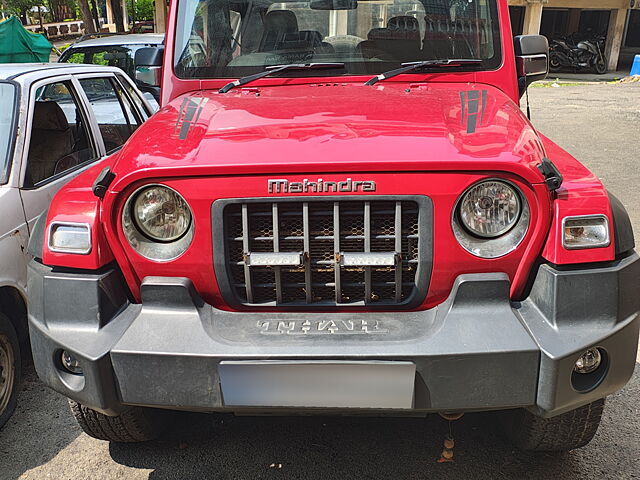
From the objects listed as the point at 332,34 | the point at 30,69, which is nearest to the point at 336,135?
the point at 332,34

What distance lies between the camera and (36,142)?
405cm

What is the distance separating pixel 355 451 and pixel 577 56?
25.8 m

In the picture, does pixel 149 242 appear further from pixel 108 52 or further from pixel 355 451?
pixel 108 52

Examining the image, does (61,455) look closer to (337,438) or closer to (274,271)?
(337,438)

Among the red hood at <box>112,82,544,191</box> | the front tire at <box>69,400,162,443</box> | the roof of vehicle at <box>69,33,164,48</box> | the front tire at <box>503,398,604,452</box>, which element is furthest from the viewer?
the roof of vehicle at <box>69,33,164,48</box>

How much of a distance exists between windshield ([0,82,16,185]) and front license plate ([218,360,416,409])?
7.03ft

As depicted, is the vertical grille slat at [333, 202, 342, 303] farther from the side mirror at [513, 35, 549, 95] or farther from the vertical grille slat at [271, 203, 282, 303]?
the side mirror at [513, 35, 549, 95]

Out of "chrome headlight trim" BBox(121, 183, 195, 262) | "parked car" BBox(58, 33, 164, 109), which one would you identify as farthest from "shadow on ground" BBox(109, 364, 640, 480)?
"parked car" BBox(58, 33, 164, 109)

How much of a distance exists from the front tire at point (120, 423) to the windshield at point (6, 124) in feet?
4.92

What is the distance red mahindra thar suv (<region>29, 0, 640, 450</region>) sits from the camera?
2.24 meters

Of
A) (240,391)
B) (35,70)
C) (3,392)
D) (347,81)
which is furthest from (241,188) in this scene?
(35,70)

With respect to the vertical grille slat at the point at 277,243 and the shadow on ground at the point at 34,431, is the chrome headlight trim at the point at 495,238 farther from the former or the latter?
the shadow on ground at the point at 34,431

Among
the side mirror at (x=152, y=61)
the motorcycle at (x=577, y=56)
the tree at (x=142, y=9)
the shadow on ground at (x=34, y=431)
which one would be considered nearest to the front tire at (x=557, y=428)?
the shadow on ground at (x=34, y=431)

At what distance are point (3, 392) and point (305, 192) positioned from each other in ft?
6.79
